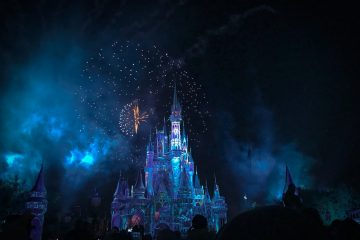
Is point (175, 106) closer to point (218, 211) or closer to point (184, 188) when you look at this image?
point (184, 188)

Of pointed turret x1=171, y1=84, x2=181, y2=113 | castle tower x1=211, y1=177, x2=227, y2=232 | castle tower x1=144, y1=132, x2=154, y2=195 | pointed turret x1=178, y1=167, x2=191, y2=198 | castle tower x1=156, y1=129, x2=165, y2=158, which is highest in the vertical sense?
pointed turret x1=171, y1=84, x2=181, y2=113

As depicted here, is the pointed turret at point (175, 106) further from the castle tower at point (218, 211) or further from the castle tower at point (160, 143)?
the castle tower at point (218, 211)

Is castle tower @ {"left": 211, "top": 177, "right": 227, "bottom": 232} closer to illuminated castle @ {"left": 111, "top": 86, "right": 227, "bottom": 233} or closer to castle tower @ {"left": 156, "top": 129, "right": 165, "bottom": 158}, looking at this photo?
illuminated castle @ {"left": 111, "top": 86, "right": 227, "bottom": 233}

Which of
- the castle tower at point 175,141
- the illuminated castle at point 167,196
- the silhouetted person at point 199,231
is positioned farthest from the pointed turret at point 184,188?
the silhouetted person at point 199,231

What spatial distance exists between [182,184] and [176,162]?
8.26 m

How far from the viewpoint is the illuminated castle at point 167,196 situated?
4878 centimetres

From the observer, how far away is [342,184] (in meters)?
48.9

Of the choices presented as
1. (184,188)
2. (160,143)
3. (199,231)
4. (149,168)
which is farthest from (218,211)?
(199,231)

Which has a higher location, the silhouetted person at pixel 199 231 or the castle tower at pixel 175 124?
the castle tower at pixel 175 124

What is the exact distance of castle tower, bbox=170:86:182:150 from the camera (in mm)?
59644

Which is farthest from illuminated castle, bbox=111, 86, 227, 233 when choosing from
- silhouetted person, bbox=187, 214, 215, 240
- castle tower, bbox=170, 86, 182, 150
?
silhouetted person, bbox=187, 214, 215, 240

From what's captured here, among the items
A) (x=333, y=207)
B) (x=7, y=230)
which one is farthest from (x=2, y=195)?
(x=333, y=207)

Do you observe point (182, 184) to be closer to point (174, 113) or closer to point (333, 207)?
point (174, 113)

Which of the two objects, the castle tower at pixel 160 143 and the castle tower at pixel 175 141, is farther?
the castle tower at pixel 160 143
